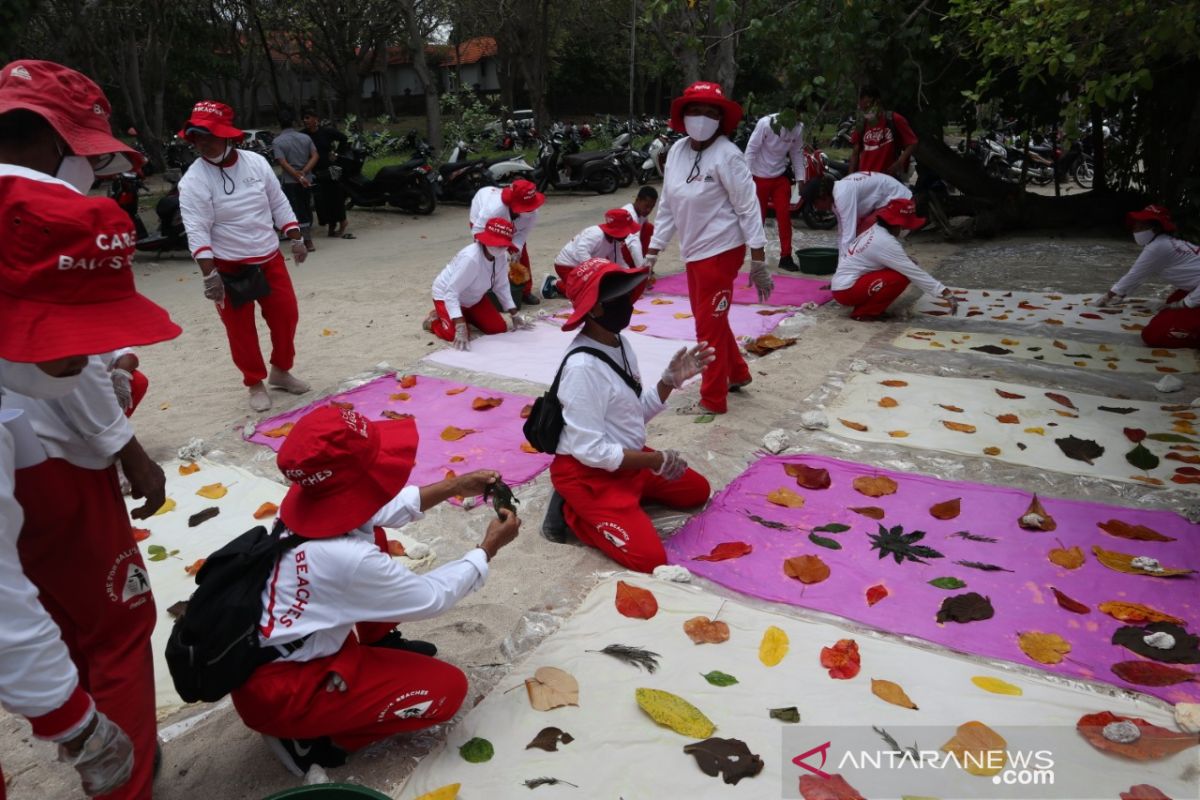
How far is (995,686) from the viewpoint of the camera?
2227 mm

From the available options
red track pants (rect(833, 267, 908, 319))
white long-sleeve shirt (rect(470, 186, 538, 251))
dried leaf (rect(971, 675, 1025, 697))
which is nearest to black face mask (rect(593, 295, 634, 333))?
dried leaf (rect(971, 675, 1025, 697))

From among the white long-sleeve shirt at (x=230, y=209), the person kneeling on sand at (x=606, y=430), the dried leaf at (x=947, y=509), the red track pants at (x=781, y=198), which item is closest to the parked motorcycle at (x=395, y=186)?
the red track pants at (x=781, y=198)

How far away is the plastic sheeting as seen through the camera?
1.93 meters

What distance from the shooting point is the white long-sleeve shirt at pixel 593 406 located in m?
2.93

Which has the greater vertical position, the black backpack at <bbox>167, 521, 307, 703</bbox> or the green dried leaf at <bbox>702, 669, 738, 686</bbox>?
the black backpack at <bbox>167, 521, 307, 703</bbox>

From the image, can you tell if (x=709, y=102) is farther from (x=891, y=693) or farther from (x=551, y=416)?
(x=891, y=693)

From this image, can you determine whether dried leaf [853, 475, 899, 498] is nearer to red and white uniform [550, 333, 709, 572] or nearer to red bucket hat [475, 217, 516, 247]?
red and white uniform [550, 333, 709, 572]

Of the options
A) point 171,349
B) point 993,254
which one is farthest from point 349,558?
point 993,254

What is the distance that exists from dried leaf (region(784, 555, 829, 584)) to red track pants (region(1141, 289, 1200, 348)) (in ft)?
12.2

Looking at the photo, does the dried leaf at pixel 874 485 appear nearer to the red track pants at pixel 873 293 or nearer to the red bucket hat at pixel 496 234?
the red track pants at pixel 873 293

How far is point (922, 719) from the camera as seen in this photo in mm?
2113

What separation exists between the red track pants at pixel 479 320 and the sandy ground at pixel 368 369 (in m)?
0.17

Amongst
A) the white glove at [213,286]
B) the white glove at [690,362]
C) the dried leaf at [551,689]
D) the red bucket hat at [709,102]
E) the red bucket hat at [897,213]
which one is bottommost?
the dried leaf at [551,689]

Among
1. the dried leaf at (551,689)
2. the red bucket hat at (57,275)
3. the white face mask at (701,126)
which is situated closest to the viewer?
the red bucket hat at (57,275)
